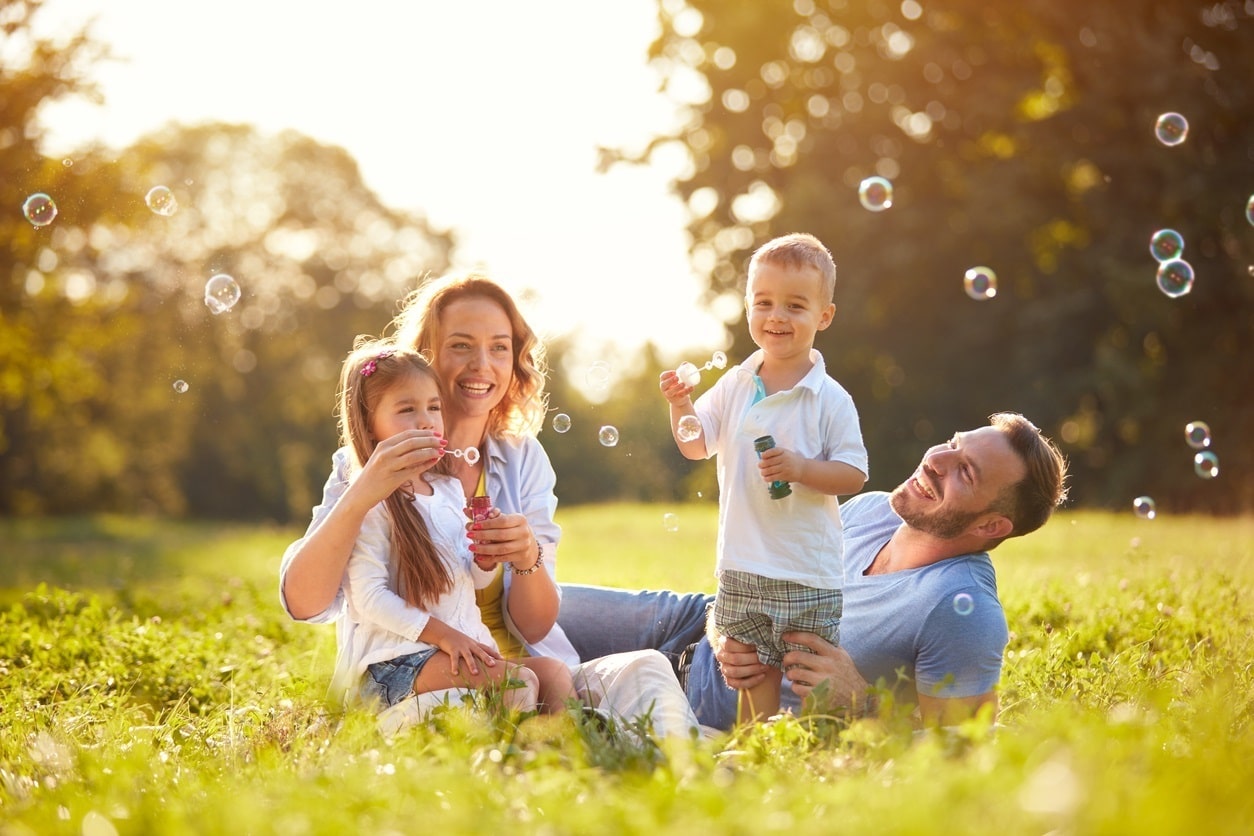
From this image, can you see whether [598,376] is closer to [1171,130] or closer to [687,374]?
[687,374]

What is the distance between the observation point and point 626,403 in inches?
1212

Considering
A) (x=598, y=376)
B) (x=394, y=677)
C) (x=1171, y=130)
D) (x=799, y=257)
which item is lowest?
(x=394, y=677)

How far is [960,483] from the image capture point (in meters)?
3.99

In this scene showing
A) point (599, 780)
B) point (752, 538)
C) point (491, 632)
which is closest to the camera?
point (599, 780)

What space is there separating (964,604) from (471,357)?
180cm

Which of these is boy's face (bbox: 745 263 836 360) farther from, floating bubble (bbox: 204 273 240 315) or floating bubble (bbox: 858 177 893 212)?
floating bubble (bbox: 204 273 240 315)

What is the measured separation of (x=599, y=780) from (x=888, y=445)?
16.4m

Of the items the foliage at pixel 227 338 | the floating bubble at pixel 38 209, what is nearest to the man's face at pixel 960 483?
the floating bubble at pixel 38 209

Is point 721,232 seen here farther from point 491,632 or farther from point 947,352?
point 491,632

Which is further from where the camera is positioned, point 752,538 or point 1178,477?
point 1178,477

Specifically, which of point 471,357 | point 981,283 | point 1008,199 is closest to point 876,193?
point 981,283

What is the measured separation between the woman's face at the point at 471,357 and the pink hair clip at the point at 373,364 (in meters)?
0.40

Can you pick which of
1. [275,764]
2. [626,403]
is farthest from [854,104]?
[275,764]

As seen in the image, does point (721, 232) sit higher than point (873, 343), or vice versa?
point (721, 232)
